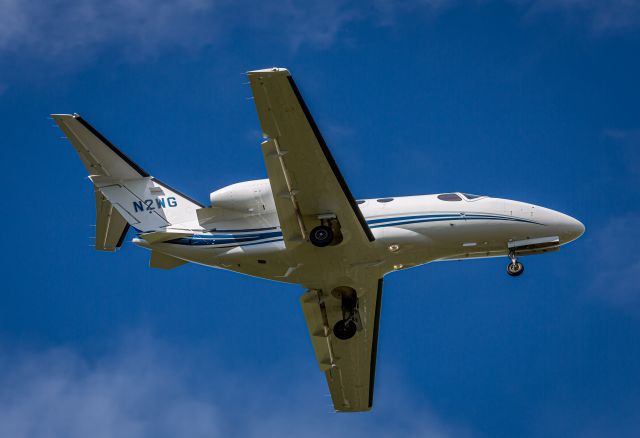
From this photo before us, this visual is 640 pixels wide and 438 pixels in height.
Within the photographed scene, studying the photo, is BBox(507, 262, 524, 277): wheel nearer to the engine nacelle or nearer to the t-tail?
the engine nacelle

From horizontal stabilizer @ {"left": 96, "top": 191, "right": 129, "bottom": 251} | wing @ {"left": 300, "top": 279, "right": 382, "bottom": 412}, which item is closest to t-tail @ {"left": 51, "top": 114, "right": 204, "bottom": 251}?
horizontal stabilizer @ {"left": 96, "top": 191, "right": 129, "bottom": 251}

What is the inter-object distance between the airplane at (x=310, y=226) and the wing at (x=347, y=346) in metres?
0.07

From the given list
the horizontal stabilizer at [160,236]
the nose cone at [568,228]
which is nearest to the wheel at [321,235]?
the horizontal stabilizer at [160,236]

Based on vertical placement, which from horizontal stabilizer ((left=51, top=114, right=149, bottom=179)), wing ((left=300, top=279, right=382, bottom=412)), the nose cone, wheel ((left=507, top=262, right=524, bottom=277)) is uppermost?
horizontal stabilizer ((left=51, top=114, right=149, bottom=179))

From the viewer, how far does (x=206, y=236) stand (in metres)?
28.5

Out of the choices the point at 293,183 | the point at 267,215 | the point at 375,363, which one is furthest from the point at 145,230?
the point at 375,363

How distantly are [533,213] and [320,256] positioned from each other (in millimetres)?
6769

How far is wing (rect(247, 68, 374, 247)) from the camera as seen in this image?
934 inches

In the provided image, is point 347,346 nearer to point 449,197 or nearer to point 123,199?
point 449,197

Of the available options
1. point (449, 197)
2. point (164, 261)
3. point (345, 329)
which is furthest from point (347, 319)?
point (164, 261)

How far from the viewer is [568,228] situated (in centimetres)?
2891

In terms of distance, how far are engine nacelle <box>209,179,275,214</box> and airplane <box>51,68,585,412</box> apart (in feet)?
0.10

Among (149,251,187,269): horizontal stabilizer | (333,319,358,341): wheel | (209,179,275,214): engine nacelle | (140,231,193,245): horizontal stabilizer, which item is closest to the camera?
(209,179,275,214): engine nacelle

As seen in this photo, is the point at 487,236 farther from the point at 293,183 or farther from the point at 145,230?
the point at 145,230
